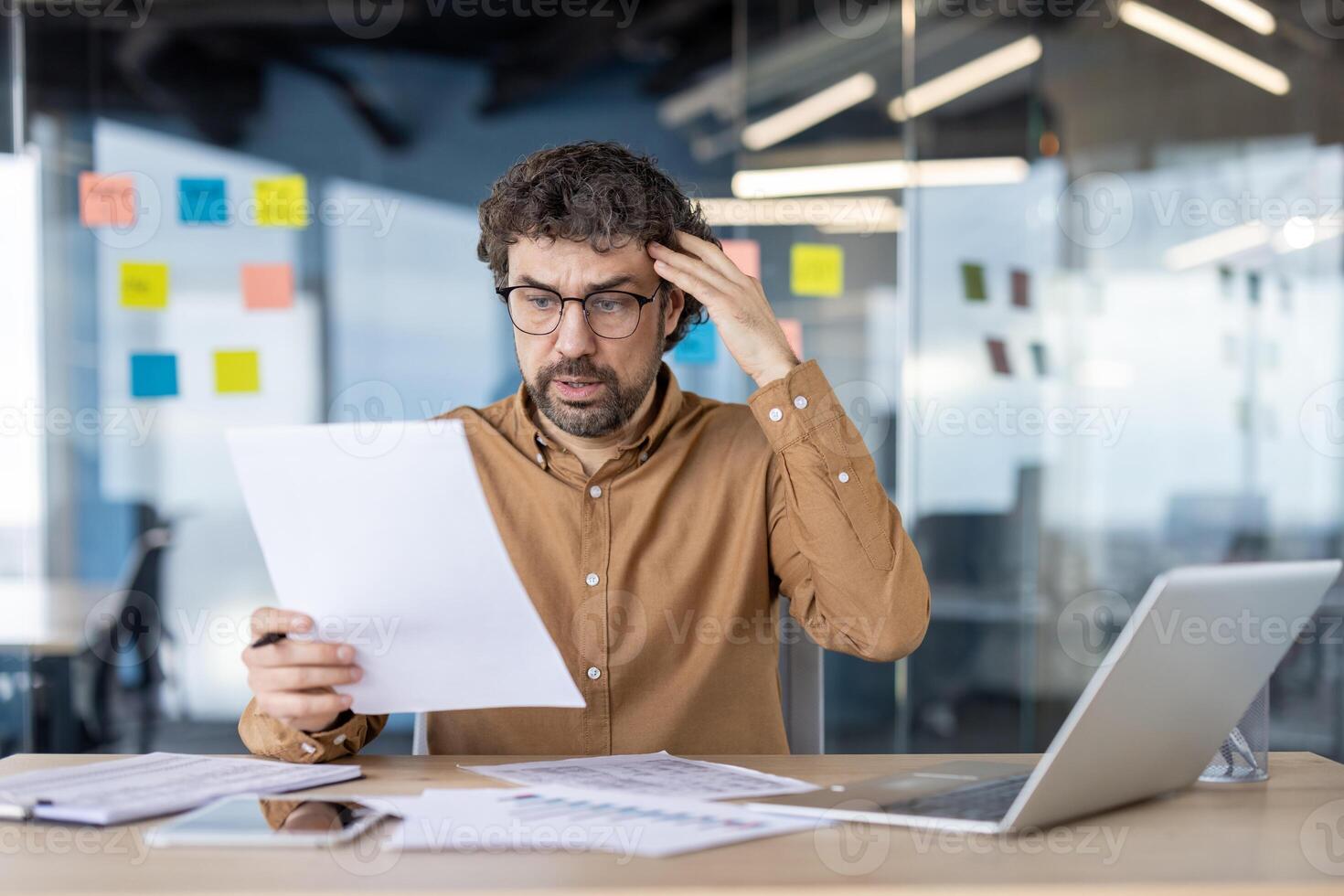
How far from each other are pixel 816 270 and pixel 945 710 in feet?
4.42

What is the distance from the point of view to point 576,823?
1029mm

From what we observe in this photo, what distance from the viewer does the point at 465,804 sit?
111 centimetres

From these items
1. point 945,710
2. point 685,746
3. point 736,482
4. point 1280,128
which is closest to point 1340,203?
point 1280,128

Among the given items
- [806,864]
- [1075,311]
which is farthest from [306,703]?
[1075,311]

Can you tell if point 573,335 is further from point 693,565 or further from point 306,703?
point 306,703

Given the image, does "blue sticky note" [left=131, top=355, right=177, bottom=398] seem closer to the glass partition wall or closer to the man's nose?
the glass partition wall

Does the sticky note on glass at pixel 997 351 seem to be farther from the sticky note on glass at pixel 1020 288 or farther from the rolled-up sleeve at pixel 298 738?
the rolled-up sleeve at pixel 298 738

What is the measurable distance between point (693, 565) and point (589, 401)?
279 mm

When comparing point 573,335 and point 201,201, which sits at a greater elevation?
point 201,201

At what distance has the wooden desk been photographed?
0.88m

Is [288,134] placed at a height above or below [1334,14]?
below

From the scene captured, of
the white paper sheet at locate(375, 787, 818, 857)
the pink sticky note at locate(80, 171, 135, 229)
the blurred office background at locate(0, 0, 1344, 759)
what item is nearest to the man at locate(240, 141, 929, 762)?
the white paper sheet at locate(375, 787, 818, 857)

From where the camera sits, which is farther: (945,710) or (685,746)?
(945,710)

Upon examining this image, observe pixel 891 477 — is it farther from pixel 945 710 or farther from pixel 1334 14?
pixel 1334 14
